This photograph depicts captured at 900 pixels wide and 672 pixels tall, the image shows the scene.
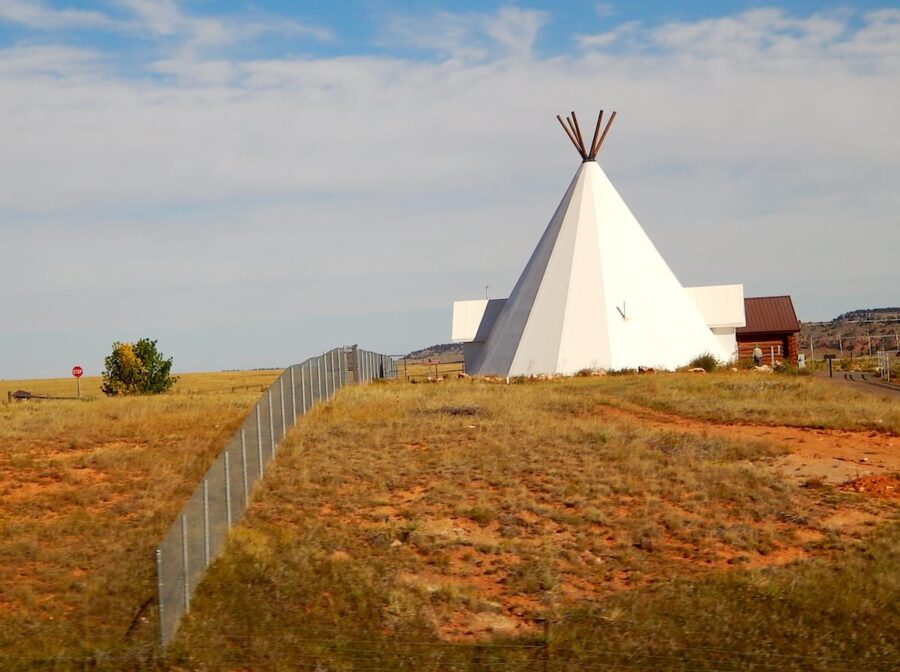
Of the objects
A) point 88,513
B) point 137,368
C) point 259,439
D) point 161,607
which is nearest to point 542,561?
point 161,607

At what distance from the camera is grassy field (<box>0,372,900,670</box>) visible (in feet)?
35.0

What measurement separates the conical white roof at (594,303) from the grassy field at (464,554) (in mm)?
13415

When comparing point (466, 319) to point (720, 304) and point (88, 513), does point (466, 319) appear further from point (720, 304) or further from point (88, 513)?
point (88, 513)

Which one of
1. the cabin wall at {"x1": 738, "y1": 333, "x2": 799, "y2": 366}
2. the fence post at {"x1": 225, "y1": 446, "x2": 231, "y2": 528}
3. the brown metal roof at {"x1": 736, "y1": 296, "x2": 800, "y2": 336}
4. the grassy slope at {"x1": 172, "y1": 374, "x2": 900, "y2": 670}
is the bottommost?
the grassy slope at {"x1": 172, "y1": 374, "x2": 900, "y2": 670}

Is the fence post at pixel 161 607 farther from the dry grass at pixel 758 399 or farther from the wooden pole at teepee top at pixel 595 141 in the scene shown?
the wooden pole at teepee top at pixel 595 141

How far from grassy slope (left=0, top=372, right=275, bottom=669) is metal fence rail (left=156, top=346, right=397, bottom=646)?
2.17 ft

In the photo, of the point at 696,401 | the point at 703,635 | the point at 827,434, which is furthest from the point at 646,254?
the point at 703,635

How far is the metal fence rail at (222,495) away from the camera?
412 inches

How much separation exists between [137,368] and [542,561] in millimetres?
48055

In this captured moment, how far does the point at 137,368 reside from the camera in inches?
2261

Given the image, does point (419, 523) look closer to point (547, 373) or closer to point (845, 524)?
point (845, 524)

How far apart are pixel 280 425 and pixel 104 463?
3.22 meters

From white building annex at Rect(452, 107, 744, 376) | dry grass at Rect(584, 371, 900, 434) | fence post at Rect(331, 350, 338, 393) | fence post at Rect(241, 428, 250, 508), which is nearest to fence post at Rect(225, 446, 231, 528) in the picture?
fence post at Rect(241, 428, 250, 508)

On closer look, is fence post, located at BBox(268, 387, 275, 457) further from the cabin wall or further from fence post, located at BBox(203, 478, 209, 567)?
the cabin wall
